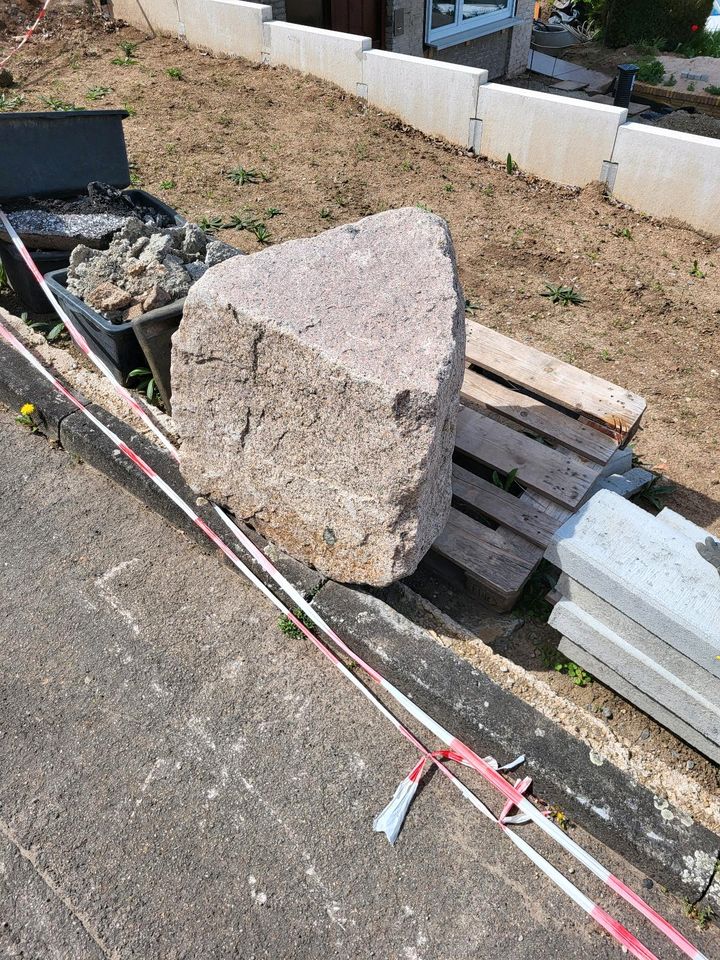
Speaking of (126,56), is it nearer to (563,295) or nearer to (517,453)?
(563,295)

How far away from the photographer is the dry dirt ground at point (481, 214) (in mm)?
4547

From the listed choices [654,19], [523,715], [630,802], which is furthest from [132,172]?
[654,19]

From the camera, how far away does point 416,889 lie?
239 centimetres

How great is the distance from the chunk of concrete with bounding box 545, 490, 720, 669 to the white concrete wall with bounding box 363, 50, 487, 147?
644 cm

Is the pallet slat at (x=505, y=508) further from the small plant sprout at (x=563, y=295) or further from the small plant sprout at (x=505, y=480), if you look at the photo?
the small plant sprout at (x=563, y=295)

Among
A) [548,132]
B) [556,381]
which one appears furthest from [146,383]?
[548,132]

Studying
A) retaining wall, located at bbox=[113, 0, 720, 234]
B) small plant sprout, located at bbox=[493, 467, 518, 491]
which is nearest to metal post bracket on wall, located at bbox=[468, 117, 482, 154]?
retaining wall, located at bbox=[113, 0, 720, 234]

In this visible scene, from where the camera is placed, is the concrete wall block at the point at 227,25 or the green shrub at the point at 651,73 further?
the green shrub at the point at 651,73

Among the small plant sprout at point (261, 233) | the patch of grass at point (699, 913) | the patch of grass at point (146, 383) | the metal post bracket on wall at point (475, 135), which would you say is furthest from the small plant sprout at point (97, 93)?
the patch of grass at point (699, 913)

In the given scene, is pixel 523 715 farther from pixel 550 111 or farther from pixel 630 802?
pixel 550 111

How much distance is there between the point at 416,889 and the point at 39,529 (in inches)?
94.8

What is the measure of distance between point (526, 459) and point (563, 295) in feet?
8.86

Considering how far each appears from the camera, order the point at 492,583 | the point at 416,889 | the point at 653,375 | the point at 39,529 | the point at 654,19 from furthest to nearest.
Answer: the point at 654,19 → the point at 653,375 → the point at 39,529 → the point at 492,583 → the point at 416,889

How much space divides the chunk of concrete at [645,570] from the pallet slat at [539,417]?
2.93ft
